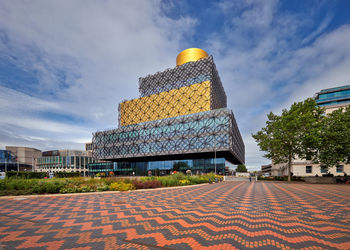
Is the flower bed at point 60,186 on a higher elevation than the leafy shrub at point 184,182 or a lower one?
higher

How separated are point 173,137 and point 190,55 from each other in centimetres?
3762

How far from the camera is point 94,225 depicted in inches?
250

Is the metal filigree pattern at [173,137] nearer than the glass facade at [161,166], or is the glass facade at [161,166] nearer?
the metal filigree pattern at [173,137]

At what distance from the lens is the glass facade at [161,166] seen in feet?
190

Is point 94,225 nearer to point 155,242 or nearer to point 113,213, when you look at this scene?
point 113,213

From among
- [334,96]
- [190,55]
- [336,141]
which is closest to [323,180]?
[336,141]

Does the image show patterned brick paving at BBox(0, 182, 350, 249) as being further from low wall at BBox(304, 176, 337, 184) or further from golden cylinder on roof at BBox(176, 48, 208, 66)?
golden cylinder on roof at BBox(176, 48, 208, 66)

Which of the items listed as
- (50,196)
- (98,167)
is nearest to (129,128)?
(98,167)

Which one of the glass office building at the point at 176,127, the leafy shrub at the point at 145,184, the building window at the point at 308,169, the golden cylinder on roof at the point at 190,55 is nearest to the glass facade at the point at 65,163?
the glass office building at the point at 176,127

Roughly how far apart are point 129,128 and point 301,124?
51.7 meters

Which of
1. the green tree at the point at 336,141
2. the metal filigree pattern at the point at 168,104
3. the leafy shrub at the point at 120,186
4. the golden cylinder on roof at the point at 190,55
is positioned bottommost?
the leafy shrub at the point at 120,186

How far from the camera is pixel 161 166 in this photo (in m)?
65.8

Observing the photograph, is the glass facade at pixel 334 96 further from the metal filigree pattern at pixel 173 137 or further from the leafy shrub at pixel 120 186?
the leafy shrub at pixel 120 186

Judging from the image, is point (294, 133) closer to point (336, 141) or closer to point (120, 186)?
point (336, 141)
